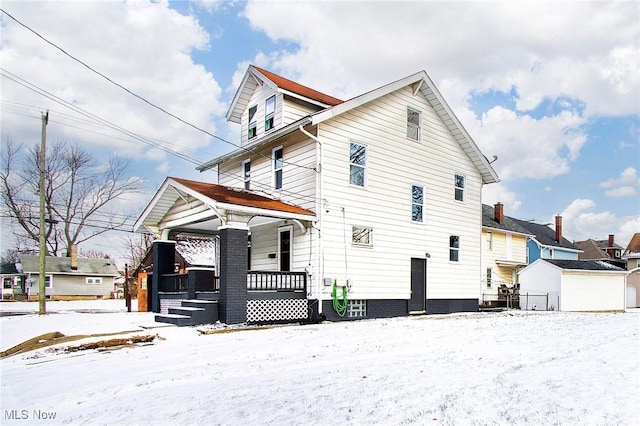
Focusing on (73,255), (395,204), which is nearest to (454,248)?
(395,204)

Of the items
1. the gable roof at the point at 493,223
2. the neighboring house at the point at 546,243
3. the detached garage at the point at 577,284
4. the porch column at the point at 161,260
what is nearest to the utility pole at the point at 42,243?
the porch column at the point at 161,260

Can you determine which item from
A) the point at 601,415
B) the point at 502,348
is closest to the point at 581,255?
the point at 502,348

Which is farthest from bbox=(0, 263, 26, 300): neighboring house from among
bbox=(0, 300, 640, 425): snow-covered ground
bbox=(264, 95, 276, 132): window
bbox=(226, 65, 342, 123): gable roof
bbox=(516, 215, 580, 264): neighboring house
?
bbox=(516, 215, 580, 264): neighboring house

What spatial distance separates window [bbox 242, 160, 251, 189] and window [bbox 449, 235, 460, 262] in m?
8.30

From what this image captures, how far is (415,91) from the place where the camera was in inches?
754

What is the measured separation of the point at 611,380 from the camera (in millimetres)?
6480

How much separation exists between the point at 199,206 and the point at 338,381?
10090 millimetres

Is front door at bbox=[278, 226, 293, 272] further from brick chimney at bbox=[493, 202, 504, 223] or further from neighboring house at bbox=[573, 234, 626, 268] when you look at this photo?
neighboring house at bbox=[573, 234, 626, 268]

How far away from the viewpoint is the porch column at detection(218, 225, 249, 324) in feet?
45.5

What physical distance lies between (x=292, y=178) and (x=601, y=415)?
12968 mm

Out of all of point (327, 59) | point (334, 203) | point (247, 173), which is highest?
point (327, 59)

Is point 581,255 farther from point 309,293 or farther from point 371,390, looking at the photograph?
point 371,390

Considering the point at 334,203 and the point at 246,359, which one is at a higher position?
the point at 334,203

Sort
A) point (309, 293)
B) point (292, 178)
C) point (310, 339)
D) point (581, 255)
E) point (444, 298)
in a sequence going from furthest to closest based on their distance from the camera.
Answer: point (581, 255) < point (444, 298) < point (292, 178) < point (309, 293) < point (310, 339)
